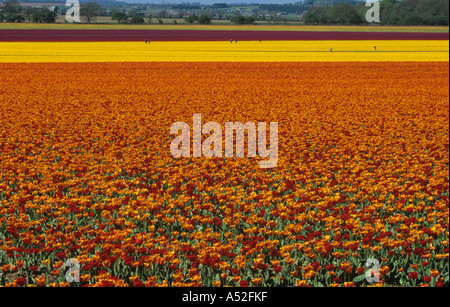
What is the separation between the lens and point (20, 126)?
14.7 metres

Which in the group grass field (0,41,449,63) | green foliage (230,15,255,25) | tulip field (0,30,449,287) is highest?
green foliage (230,15,255,25)

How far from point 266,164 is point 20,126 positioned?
7.87 metres

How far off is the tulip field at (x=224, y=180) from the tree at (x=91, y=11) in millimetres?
55996

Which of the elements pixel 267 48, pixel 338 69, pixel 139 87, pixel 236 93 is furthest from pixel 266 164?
pixel 267 48

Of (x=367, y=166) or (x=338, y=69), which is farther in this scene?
(x=338, y=69)

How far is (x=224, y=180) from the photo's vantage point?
27.9 ft

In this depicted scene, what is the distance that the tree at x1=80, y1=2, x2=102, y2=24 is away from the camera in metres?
88.6

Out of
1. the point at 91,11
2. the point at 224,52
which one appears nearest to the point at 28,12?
the point at 91,11

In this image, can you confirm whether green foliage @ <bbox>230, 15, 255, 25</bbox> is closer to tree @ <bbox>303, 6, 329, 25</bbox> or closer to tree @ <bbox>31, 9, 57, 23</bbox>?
tree @ <bbox>31, 9, 57, 23</bbox>

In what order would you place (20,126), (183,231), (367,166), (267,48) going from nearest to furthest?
(183,231) < (367,166) < (20,126) < (267,48)

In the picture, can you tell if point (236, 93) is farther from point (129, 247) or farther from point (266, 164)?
point (129, 247)

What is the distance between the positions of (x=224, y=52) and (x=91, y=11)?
47900mm

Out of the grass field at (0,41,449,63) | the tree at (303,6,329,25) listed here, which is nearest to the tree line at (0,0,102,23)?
the grass field at (0,41,449,63)

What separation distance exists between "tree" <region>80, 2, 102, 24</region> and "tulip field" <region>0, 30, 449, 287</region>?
55996mm
